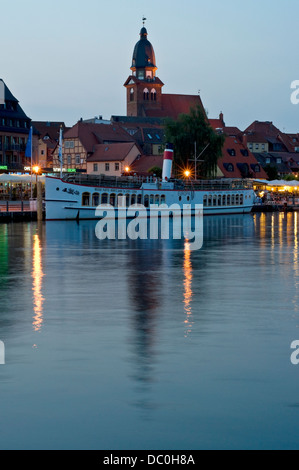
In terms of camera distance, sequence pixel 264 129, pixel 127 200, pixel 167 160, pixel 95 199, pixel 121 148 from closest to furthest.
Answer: pixel 95 199 → pixel 127 200 → pixel 167 160 → pixel 121 148 → pixel 264 129

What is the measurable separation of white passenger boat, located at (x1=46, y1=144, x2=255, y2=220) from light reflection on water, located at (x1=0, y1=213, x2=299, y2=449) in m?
37.4

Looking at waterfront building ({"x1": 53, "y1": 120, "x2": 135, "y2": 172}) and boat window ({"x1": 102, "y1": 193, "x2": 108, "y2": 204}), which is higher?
waterfront building ({"x1": 53, "y1": 120, "x2": 135, "y2": 172})

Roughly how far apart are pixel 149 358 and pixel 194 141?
84.2 meters

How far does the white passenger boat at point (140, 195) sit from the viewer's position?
209ft

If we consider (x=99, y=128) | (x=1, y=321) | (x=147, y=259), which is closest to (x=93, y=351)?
(x=1, y=321)

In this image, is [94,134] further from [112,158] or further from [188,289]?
[188,289]

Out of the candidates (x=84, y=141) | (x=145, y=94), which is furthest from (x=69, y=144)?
(x=145, y=94)

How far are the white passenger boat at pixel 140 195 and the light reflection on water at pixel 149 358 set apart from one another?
3742 cm

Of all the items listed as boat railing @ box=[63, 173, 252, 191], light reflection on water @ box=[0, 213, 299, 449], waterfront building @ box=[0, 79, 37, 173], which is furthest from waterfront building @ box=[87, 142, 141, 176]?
light reflection on water @ box=[0, 213, 299, 449]

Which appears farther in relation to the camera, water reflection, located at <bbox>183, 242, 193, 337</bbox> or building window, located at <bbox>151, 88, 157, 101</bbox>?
building window, located at <bbox>151, 88, 157, 101</bbox>

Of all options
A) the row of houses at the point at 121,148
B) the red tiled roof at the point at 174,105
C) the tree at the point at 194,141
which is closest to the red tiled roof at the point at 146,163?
the row of houses at the point at 121,148

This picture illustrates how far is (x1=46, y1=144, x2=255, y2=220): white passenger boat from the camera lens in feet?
209

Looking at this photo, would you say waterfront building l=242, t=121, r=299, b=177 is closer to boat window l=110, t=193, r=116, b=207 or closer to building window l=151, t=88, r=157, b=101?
building window l=151, t=88, r=157, b=101

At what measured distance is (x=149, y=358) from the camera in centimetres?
1251
